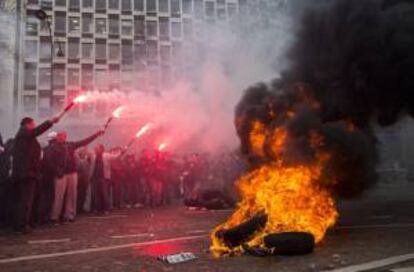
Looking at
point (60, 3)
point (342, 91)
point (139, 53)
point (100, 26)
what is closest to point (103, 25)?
point (100, 26)

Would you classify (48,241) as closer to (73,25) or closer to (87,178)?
(87,178)

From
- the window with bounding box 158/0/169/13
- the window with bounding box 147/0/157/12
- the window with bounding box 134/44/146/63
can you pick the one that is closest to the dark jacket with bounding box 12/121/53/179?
the window with bounding box 158/0/169/13

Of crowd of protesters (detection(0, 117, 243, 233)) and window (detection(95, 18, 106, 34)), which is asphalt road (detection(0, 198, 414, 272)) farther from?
window (detection(95, 18, 106, 34))

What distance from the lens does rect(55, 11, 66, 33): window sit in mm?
41125

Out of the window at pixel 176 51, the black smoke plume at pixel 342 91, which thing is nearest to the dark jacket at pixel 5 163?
the black smoke plume at pixel 342 91

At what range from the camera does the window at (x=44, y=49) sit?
41.1 metres

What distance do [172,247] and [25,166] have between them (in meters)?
4.06

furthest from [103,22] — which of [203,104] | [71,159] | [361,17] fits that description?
[361,17]

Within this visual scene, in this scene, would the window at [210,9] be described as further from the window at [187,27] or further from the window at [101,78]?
the window at [101,78]

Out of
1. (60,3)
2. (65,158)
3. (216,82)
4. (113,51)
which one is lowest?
(65,158)

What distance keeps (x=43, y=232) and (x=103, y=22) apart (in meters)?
33.2

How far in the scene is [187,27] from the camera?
26641 millimetres

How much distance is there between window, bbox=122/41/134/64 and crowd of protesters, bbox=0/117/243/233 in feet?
71.5

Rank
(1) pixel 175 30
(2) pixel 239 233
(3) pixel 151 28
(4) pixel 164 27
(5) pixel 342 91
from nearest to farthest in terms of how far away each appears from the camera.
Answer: (2) pixel 239 233 < (5) pixel 342 91 < (1) pixel 175 30 < (4) pixel 164 27 < (3) pixel 151 28
